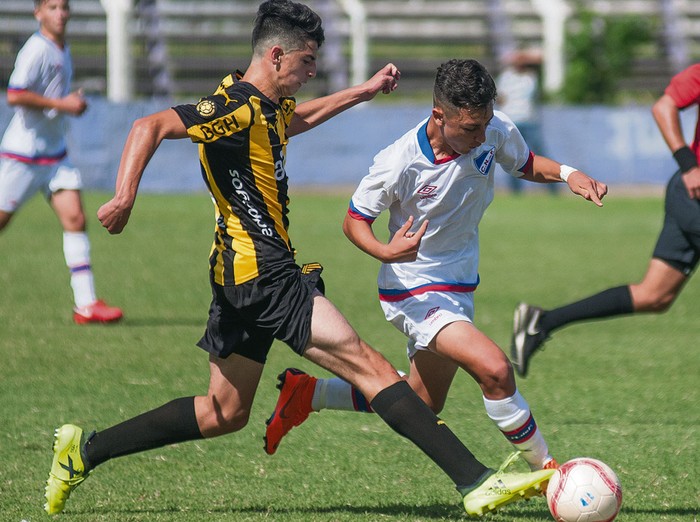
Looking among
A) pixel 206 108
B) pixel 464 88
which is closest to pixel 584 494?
pixel 464 88

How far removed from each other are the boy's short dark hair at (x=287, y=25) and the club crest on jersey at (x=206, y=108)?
0.38 m

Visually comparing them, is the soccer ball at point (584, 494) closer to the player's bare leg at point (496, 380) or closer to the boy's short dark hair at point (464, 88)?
the player's bare leg at point (496, 380)

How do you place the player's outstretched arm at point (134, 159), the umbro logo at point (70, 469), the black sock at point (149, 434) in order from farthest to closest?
1. the black sock at point (149, 434)
2. the umbro logo at point (70, 469)
3. the player's outstretched arm at point (134, 159)

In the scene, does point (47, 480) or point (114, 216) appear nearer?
point (114, 216)

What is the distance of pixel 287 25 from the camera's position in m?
4.50

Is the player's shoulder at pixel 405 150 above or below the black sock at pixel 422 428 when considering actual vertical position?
above

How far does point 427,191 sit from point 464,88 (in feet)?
1.68

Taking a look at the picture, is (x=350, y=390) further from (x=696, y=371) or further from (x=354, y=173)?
(x=354, y=173)

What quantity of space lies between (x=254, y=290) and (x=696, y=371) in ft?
13.4

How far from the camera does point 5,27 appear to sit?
81.9 feet

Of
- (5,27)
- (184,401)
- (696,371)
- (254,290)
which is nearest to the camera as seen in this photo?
(254,290)

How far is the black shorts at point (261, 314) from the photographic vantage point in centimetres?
441

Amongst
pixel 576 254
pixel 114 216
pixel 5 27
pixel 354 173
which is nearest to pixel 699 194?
pixel 114 216

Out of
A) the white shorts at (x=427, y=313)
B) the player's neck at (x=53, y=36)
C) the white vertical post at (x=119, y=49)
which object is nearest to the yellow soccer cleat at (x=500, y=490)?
the white shorts at (x=427, y=313)
